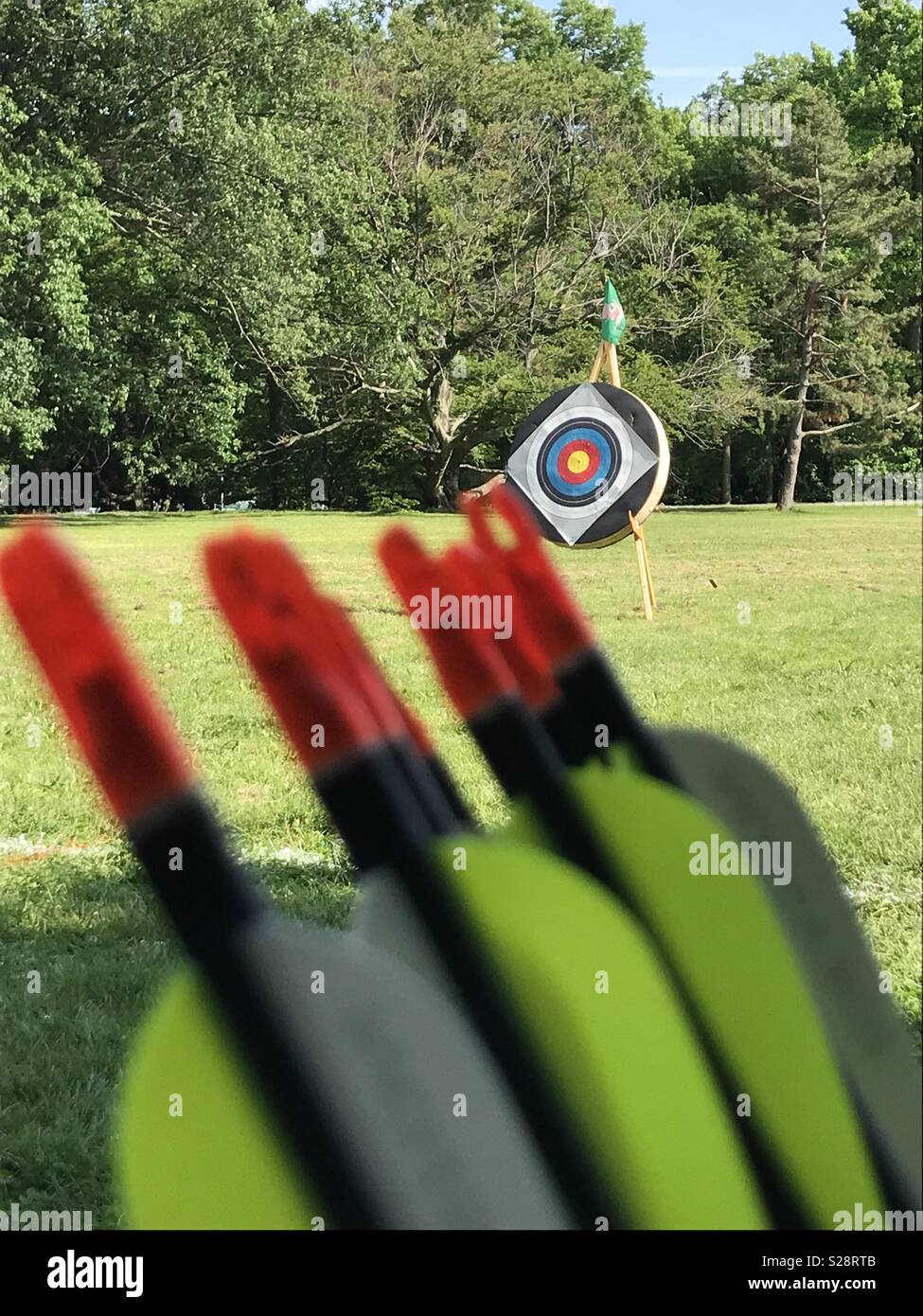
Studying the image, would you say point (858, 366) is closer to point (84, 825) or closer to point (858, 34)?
point (858, 34)

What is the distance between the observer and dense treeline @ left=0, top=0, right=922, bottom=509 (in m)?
6.89

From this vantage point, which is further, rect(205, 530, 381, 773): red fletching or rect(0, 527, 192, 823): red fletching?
rect(205, 530, 381, 773): red fletching

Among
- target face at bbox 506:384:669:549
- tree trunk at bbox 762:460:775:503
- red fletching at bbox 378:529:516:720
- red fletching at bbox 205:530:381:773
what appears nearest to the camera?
red fletching at bbox 205:530:381:773

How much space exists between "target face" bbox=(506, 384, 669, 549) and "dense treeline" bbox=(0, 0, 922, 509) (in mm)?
2928

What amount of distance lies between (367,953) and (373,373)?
24.9 ft

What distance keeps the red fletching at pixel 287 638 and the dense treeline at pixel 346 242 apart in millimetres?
5843

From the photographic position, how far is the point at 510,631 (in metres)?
1.30

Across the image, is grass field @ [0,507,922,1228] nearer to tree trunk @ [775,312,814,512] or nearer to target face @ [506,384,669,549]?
target face @ [506,384,669,549]

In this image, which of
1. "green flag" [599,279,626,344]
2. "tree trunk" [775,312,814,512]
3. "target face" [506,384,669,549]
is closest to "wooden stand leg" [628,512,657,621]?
"target face" [506,384,669,549]

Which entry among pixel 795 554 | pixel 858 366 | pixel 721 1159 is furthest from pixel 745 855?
pixel 858 366

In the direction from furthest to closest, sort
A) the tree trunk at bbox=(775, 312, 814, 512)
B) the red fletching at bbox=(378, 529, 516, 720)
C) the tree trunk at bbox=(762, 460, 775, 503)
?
the tree trunk at bbox=(762, 460, 775, 503)
the tree trunk at bbox=(775, 312, 814, 512)
the red fletching at bbox=(378, 529, 516, 720)

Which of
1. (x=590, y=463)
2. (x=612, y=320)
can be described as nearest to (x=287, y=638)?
(x=590, y=463)

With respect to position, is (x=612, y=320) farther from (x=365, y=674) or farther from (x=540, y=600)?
(x=365, y=674)

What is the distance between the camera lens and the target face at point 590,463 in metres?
3.60
